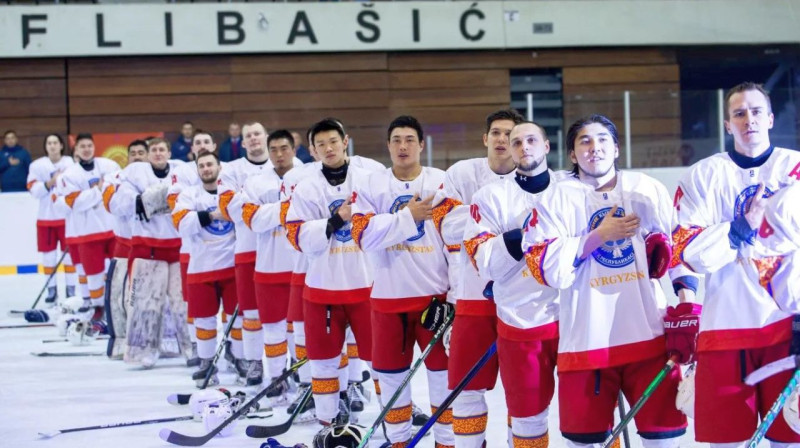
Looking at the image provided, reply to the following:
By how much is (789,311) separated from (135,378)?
4.73 m

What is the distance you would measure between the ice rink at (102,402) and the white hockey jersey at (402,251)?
77cm

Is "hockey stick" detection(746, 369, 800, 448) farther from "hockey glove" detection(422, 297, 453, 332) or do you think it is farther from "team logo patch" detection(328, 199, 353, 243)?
"team logo patch" detection(328, 199, 353, 243)

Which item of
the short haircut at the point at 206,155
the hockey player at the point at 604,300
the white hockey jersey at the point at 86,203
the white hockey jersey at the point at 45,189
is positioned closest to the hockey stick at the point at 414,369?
the hockey player at the point at 604,300

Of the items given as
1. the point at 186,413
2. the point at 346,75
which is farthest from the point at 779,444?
the point at 346,75

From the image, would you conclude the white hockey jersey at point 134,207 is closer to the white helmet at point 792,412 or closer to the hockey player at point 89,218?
the hockey player at point 89,218

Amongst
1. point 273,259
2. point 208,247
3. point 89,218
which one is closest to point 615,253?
point 273,259

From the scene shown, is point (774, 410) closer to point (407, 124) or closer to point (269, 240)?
point (407, 124)

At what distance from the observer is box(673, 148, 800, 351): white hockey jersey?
299 centimetres

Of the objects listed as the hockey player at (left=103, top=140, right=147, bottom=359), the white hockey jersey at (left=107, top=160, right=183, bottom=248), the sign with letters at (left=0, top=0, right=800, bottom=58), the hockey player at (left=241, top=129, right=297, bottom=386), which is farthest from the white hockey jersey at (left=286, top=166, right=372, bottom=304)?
the sign with letters at (left=0, top=0, right=800, bottom=58)

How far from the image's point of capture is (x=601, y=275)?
3.13 m

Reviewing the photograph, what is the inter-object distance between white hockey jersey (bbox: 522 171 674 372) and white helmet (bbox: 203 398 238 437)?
2328mm

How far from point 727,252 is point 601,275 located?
35cm

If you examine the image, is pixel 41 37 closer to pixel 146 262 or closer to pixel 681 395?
pixel 146 262

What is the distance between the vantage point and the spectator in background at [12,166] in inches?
479
